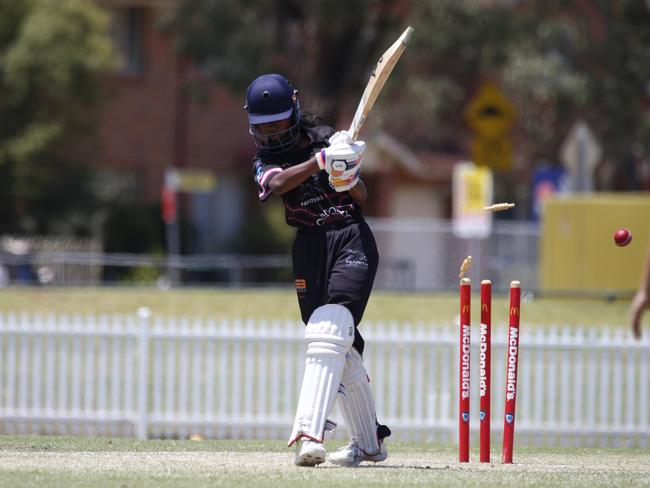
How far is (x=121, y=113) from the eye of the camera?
112 ft

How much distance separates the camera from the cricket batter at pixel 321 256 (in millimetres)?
7215

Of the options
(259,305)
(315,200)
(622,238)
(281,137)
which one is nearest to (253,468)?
(315,200)

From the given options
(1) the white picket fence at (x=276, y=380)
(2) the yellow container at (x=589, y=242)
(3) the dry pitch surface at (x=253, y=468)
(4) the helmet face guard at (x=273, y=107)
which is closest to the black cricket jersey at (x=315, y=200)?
(4) the helmet face guard at (x=273, y=107)

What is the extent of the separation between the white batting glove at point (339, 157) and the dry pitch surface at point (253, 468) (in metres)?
1.56

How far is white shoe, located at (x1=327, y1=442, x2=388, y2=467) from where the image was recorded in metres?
7.57

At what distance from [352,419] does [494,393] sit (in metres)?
6.32

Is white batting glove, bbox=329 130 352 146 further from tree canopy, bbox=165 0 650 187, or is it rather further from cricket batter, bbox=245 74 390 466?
tree canopy, bbox=165 0 650 187

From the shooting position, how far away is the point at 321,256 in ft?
24.6

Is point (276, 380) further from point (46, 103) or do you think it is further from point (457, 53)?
point (46, 103)

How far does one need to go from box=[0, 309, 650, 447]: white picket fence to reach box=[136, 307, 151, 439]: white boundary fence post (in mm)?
12

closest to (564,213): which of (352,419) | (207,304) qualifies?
(207,304)

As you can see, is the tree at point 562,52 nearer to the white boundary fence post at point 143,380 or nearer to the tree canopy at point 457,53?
the tree canopy at point 457,53

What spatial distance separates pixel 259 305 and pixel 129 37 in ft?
52.3

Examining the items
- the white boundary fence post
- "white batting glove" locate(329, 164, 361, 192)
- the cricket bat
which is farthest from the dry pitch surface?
the white boundary fence post
